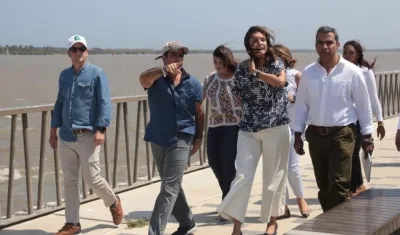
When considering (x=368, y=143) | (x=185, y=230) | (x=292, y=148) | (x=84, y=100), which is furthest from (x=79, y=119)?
(x=368, y=143)

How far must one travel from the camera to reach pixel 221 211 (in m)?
5.91

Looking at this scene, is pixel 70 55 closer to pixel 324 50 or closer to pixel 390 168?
pixel 324 50

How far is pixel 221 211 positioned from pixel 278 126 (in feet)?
2.57

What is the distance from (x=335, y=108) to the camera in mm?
5867

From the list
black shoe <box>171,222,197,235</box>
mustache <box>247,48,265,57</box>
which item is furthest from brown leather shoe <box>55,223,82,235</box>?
mustache <box>247,48,265,57</box>

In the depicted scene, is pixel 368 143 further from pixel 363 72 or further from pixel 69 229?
pixel 69 229

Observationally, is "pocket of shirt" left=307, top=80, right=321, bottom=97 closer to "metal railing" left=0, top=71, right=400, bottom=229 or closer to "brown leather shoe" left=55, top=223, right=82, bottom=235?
"brown leather shoe" left=55, top=223, right=82, bottom=235

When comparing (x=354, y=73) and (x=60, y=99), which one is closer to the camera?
(x=354, y=73)

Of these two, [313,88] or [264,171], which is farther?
[264,171]

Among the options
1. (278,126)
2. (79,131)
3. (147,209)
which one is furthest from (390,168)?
(79,131)

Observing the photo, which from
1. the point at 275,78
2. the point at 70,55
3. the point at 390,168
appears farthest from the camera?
the point at 390,168

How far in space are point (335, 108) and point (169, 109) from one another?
4.15ft

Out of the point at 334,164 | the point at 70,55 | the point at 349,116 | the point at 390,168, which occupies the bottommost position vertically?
the point at 390,168

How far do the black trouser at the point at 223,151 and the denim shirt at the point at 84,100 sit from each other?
1.02m
